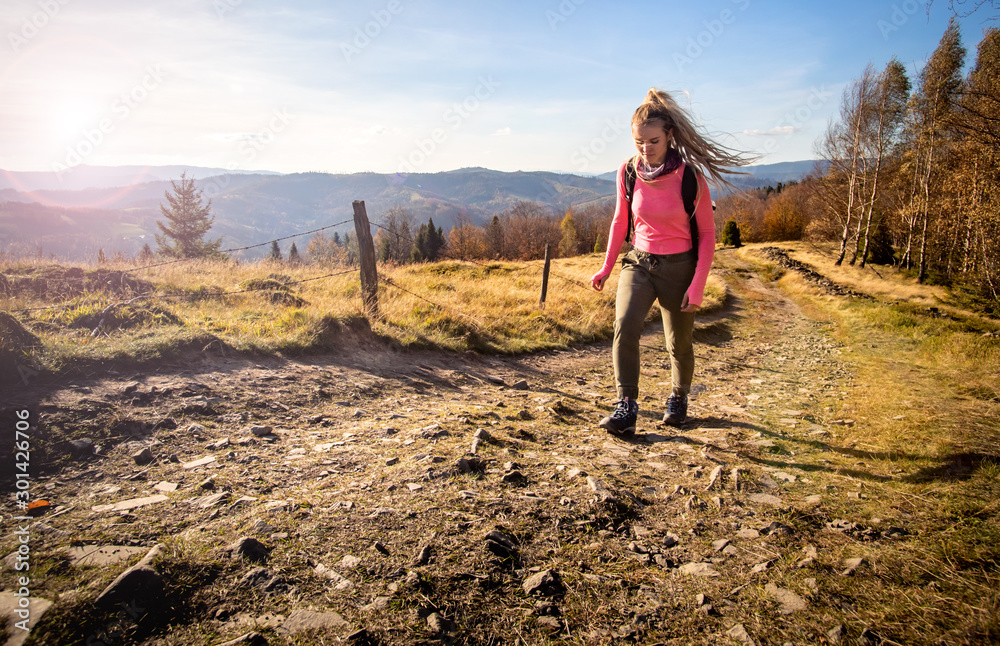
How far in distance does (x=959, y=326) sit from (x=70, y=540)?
16196 millimetres

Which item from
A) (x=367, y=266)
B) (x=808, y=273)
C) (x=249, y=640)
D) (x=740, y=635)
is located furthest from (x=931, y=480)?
(x=808, y=273)

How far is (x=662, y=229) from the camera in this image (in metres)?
3.55

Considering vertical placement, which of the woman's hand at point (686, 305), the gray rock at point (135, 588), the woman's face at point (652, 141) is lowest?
the gray rock at point (135, 588)

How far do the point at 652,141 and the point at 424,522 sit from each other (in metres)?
3.08

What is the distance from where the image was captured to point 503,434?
3.53 meters

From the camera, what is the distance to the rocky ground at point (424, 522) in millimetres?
1576

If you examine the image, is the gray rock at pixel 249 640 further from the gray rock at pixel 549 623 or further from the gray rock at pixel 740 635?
the gray rock at pixel 740 635

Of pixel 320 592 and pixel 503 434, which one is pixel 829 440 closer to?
pixel 503 434

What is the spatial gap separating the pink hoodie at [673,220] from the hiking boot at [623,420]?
98 cm

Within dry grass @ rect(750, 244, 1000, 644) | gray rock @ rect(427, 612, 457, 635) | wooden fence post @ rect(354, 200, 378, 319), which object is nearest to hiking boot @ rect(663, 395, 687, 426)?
dry grass @ rect(750, 244, 1000, 644)

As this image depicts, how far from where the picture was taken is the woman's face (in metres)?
3.38

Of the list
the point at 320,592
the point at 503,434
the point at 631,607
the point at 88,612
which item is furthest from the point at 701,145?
the point at 88,612

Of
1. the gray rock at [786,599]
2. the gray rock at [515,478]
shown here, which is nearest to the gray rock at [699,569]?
the gray rock at [786,599]

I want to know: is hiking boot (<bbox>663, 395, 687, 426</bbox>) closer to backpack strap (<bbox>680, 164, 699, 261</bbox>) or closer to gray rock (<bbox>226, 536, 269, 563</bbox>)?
backpack strap (<bbox>680, 164, 699, 261</bbox>)
